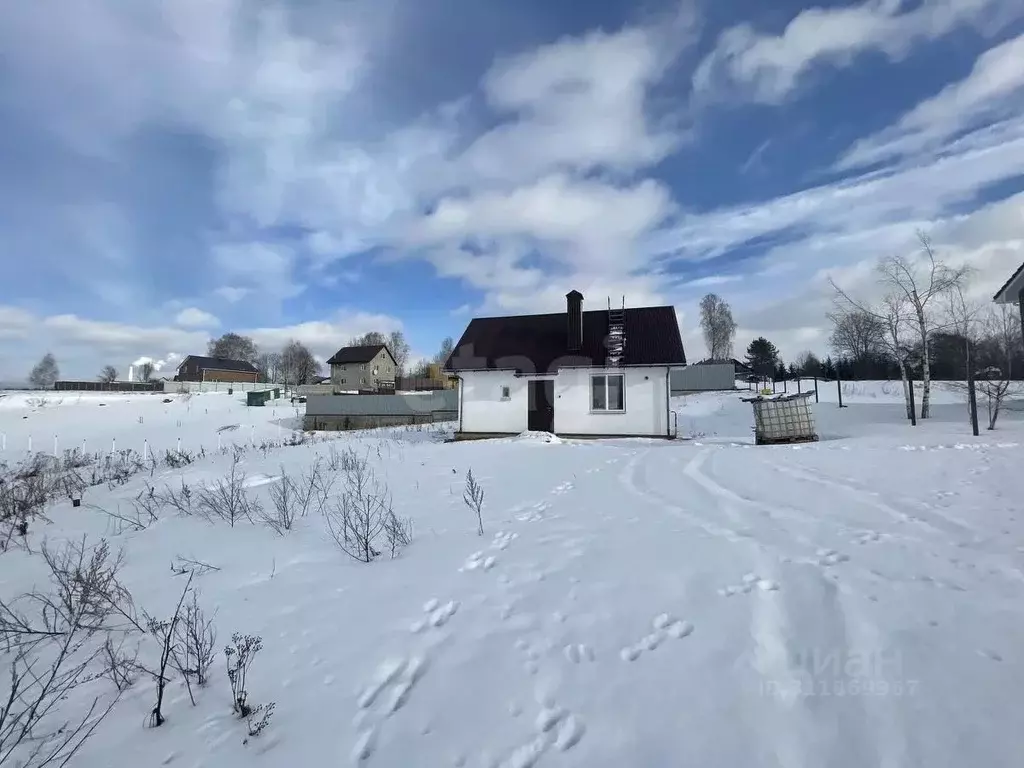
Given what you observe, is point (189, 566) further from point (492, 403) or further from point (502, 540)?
point (492, 403)

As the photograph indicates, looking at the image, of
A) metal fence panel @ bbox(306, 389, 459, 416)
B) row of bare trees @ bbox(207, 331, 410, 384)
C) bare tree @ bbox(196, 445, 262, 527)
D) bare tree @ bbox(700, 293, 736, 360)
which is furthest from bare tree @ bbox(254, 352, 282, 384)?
bare tree @ bbox(196, 445, 262, 527)

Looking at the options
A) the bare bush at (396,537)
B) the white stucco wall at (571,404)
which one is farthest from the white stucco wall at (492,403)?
the bare bush at (396,537)

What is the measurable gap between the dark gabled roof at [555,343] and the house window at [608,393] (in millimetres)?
603

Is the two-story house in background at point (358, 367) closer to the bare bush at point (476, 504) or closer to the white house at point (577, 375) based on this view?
the white house at point (577, 375)

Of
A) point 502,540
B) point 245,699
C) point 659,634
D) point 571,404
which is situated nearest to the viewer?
point 245,699

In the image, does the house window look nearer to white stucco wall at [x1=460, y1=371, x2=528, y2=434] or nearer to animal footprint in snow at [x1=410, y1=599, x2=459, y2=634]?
white stucco wall at [x1=460, y1=371, x2=528, y2=434]

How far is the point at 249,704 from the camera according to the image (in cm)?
246

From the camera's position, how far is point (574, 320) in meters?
16.6

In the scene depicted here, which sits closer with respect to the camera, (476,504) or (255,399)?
(476,504)

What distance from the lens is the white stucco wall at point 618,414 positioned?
1540 centimetres

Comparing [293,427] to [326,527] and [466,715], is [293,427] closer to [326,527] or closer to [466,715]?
[326,527]

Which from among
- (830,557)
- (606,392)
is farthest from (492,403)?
(830,557)

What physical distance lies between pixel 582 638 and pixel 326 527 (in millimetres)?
3670

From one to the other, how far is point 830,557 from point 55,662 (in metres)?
5.55
